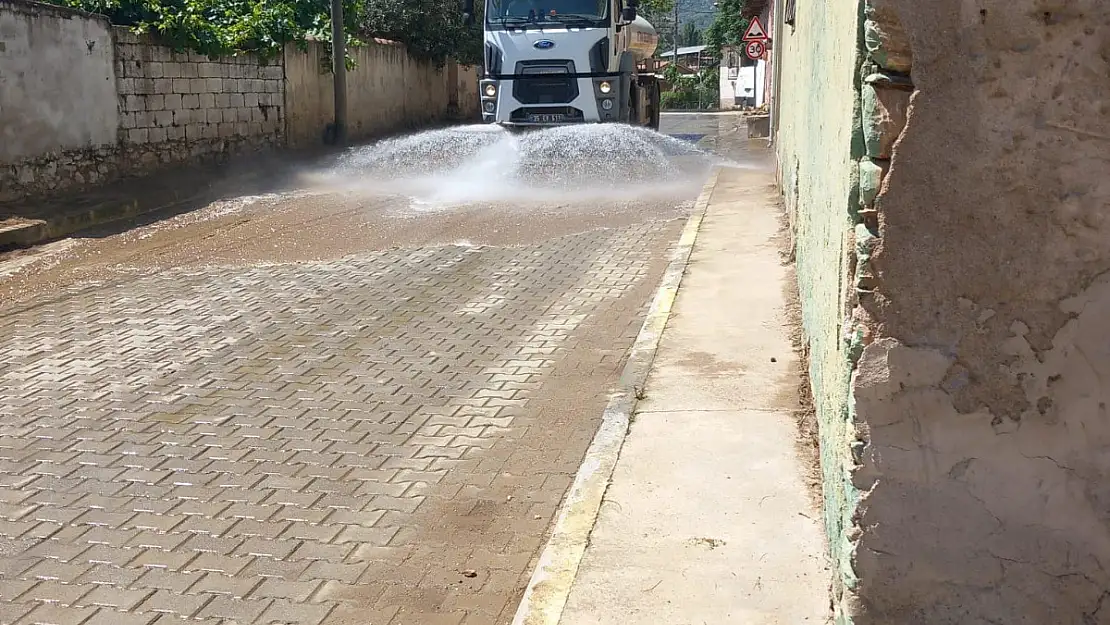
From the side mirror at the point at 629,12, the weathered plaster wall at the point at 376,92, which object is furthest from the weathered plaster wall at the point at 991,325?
the weathered plaster wall at the point at 376,92

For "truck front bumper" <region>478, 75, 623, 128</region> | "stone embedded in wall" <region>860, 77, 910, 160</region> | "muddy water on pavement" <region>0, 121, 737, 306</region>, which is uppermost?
"truck front bumper" <region>478, 75, 623, 128</region>

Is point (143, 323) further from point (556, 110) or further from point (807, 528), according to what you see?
point (556, 110)

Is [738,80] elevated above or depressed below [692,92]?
above

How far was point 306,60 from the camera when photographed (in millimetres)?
21156

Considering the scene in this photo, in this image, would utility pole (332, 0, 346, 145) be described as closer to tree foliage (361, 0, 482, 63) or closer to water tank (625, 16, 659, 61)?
water tank (625, 16, 659, 61)

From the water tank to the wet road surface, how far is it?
9624 millimetres

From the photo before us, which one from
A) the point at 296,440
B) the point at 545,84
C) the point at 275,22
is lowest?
the point at 296,440

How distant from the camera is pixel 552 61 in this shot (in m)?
17.5

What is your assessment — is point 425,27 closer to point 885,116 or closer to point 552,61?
point 552,61

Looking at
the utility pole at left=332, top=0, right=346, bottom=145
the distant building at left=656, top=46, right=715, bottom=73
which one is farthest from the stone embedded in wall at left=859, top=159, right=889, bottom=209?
the distant building at left=656, top=46, right=715, bottom=73

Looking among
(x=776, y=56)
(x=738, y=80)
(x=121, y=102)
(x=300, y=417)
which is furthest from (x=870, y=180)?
(x=738, y=80)

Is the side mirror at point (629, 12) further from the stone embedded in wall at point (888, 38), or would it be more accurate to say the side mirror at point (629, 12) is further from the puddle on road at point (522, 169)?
the stone embedded in wall at point (888, 38)

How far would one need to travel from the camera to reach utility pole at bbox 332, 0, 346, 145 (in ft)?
67.6

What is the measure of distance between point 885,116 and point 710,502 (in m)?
2.02
